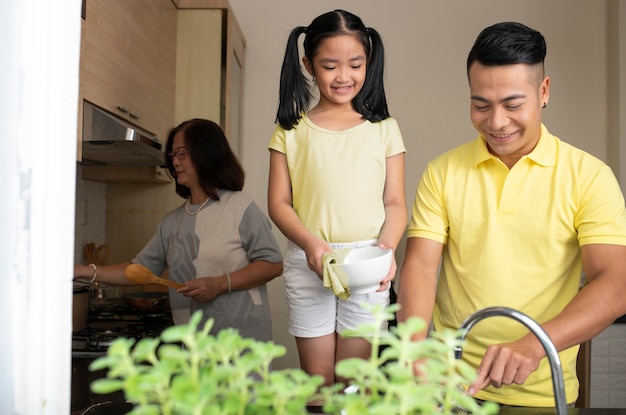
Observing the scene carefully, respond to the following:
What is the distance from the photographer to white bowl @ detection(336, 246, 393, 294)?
1.26 meters

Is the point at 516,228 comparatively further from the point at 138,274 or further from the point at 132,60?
the point at 132,60

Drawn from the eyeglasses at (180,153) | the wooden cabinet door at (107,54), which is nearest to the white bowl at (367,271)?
the eyeglasses at (180,153)

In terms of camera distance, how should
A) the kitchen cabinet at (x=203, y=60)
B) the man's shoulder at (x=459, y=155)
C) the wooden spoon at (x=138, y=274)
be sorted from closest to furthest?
the man's shoulder at (x=459, y=155) < the wooden spoon at (x=138, y=274) < the kitchen cabinet at (x=203, y=60)

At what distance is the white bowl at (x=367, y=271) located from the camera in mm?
1258

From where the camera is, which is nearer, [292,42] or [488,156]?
[488,156]

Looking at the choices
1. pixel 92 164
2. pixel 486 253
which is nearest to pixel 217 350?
pixel 486 253

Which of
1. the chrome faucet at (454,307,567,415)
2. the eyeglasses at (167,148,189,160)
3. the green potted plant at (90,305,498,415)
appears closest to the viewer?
the green potted plant at (90,305,498,415)

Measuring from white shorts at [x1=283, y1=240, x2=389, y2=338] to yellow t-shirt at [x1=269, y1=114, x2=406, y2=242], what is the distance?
0.18 ft

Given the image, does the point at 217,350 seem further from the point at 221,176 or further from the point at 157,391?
the point at 221,176

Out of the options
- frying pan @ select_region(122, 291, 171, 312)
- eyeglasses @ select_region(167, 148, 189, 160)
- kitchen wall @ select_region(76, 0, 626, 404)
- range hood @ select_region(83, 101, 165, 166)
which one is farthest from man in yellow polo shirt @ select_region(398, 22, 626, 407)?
kitchen wall @ select_region(76, 0, 626, 404)

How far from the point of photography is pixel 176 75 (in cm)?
319

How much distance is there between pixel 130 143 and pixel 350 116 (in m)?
1.06

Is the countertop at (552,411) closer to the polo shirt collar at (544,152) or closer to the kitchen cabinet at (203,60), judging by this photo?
the polo shirt collar at (544,152)

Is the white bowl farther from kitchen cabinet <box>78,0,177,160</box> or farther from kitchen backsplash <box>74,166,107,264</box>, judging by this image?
kitchen backsplash <box>74,166,107,264</box>
